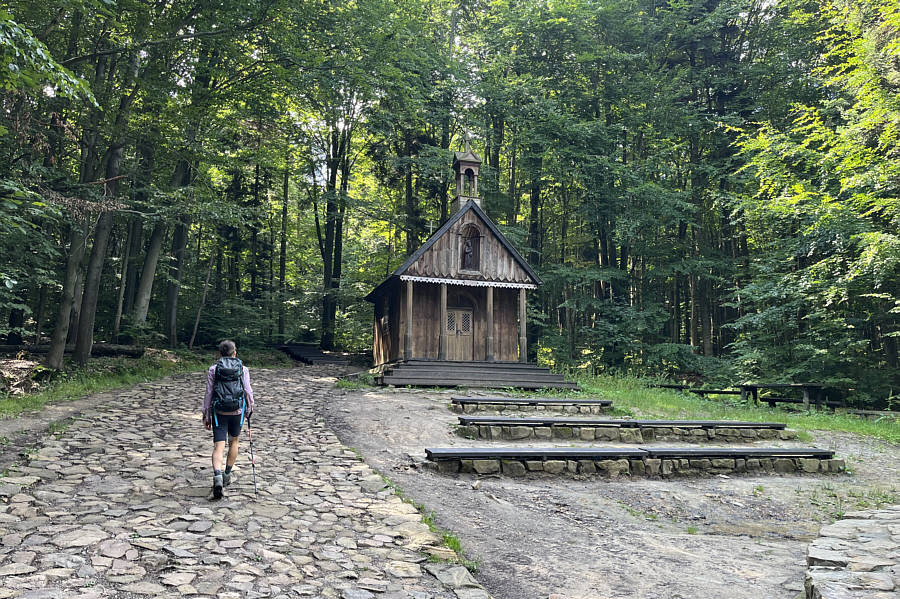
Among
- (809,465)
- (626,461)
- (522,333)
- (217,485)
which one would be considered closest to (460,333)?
(522,333)

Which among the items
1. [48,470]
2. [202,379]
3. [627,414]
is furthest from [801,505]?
[202,379]

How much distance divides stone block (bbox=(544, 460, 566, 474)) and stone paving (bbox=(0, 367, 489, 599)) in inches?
112

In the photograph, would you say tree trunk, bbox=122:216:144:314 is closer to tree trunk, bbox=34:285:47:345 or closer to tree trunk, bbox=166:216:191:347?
tree trunk, bbox=166:216:191:347

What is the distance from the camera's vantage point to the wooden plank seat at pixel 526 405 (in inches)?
531

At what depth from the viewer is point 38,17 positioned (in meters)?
12.4

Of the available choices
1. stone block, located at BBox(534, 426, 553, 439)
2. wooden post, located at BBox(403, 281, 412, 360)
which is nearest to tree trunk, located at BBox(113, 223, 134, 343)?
wooden post, located at BBox(403, 281, 412, 360)

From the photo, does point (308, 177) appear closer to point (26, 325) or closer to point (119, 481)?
point (26, 325)

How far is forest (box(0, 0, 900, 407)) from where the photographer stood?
1608 cm

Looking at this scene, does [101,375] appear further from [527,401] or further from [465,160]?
[465,160]

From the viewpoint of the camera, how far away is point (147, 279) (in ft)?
68.2

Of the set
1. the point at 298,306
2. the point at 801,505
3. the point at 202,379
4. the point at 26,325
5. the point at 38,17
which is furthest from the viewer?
the point at 298,306

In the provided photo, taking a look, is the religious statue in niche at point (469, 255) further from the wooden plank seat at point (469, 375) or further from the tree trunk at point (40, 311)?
the tree trunk at point (40, 311)

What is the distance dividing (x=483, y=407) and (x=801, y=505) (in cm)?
691

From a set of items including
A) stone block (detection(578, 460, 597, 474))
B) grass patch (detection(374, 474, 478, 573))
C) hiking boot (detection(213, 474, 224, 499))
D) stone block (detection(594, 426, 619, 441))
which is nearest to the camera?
grass patch (detection(374, 474, 478, 573))
